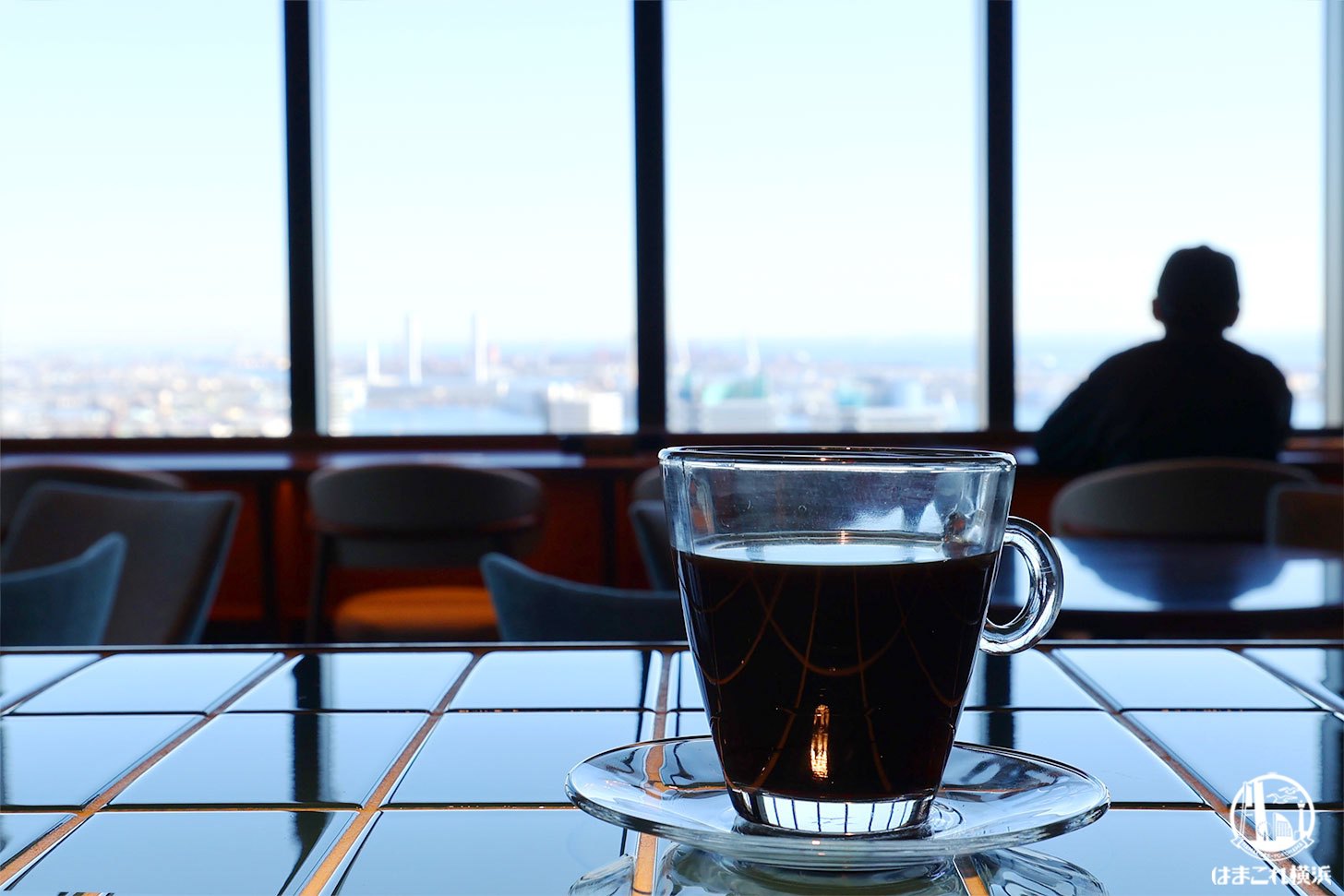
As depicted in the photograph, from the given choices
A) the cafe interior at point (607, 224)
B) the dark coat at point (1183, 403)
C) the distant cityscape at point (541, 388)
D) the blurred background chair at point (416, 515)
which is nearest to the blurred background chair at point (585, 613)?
the blurred background chair at point (416, 515)

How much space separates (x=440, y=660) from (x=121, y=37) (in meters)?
4.61

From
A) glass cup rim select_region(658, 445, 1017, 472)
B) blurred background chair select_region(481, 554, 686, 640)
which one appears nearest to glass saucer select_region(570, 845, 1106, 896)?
glass cup rim select_region(658, 445, 1017, 472)

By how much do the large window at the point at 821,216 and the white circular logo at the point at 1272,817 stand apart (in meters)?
4.25

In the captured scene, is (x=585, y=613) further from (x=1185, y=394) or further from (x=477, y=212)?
(x=477, y=212)

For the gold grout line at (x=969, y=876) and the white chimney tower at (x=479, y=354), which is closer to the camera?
the gold grout line at (x=969, y=876)

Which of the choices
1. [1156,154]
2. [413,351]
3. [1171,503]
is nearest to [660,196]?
[413,351]

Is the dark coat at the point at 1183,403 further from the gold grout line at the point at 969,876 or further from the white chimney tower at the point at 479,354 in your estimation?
the gold grout line at the point at 969,876

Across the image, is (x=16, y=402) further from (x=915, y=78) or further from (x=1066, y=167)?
(x=1066, y=167)

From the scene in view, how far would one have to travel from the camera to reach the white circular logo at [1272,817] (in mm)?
404

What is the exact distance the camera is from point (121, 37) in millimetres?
4648

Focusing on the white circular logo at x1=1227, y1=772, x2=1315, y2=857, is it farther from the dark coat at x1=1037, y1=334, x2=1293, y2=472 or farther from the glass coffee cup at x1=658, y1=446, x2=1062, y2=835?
the dark coat at x1=1037, y1=334, x2=1293, y2=472

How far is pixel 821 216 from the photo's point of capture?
15.3 feet

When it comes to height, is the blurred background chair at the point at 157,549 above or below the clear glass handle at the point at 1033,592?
below

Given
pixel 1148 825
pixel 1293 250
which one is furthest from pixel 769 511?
pixel 1293 250
